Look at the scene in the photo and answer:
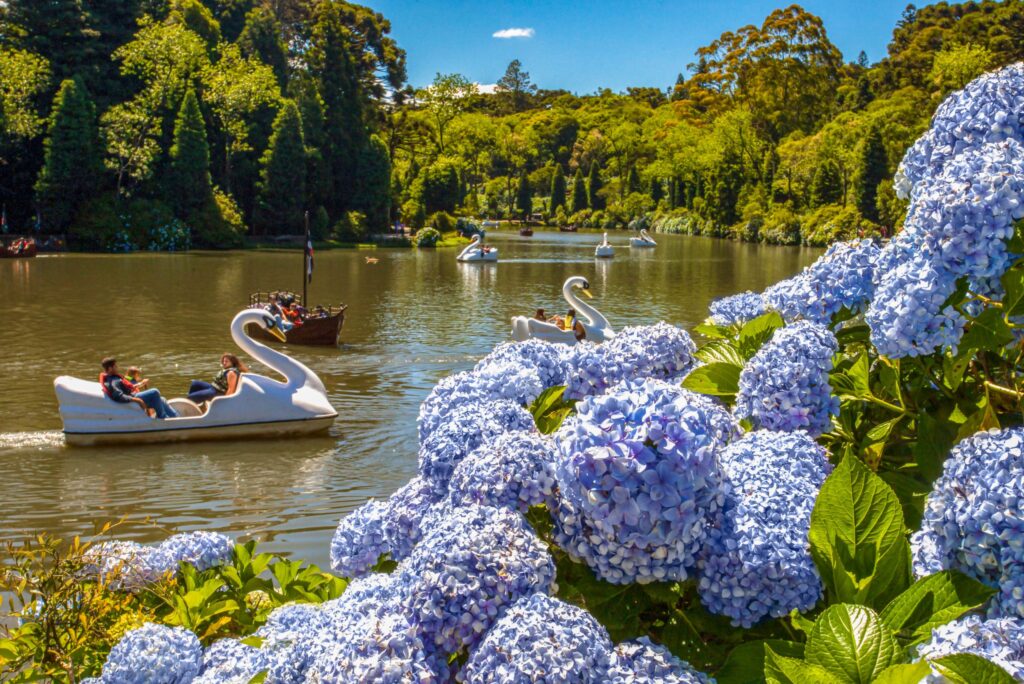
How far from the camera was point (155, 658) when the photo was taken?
223cm

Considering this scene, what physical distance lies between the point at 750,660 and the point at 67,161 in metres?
45.6

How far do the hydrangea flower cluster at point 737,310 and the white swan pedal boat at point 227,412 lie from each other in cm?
895

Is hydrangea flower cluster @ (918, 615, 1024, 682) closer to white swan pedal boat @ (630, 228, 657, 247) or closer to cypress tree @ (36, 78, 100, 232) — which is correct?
cypress tree @ (36, 78, 100, 232)

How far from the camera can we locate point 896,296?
169 cm

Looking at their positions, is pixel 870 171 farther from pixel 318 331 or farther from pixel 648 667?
pixel 648 667

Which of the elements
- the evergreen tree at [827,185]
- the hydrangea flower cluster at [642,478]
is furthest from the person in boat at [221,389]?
the evergreen tree at [827,185]

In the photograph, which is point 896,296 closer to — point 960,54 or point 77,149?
point 77,149

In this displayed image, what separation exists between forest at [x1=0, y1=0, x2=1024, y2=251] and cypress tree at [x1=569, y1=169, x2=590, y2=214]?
2270 mm

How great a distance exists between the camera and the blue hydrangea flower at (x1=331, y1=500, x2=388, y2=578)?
2217mm

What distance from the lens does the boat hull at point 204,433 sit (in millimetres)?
10891

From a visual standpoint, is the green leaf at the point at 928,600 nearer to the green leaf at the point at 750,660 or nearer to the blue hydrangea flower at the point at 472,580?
the green leaf at the point at 750,660

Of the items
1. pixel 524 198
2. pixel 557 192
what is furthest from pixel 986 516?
pixel 557 192

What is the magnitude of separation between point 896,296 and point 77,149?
4572cm

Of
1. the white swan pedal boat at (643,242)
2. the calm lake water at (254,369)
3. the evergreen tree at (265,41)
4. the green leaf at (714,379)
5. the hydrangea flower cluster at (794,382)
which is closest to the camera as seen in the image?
the hydrangea flower cluster at (794,382)
